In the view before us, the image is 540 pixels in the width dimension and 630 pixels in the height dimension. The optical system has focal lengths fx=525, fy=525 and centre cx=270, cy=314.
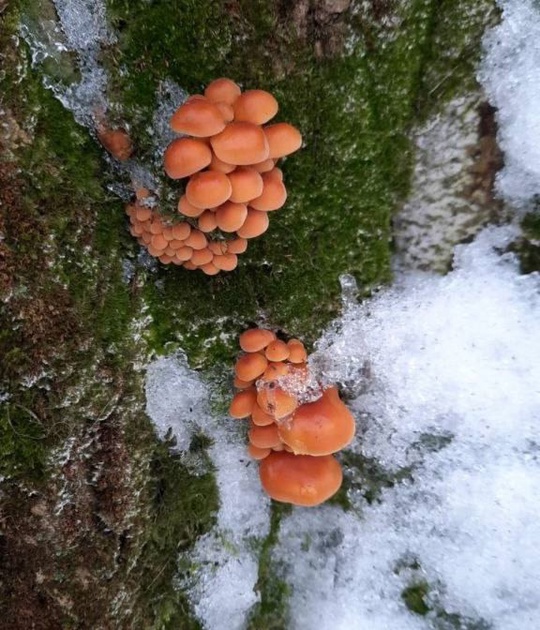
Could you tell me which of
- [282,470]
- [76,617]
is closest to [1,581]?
[76,617]

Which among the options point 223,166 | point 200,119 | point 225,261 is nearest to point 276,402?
point 225,261

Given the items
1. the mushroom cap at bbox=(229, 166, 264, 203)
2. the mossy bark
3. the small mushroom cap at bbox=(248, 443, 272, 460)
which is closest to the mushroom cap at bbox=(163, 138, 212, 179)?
the mushroom cap at bbox=(229, 166, 264, 203)

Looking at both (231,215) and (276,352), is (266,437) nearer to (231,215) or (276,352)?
(276,352)

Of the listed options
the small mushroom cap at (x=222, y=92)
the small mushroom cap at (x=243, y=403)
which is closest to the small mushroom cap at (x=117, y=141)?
the small mushroom cap at (x=222, y=92)

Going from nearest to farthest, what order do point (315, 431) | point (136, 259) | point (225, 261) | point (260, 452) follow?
point (225, 261), point (315, 431), point (136, 259), point (260, 452)

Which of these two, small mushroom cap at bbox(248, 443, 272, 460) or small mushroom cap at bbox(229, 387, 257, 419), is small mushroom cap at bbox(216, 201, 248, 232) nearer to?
small mushroom cap at bbox(229, 387, 257, 419)

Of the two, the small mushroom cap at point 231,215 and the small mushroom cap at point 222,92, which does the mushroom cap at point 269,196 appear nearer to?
the small mushroom cap at point 231,215
